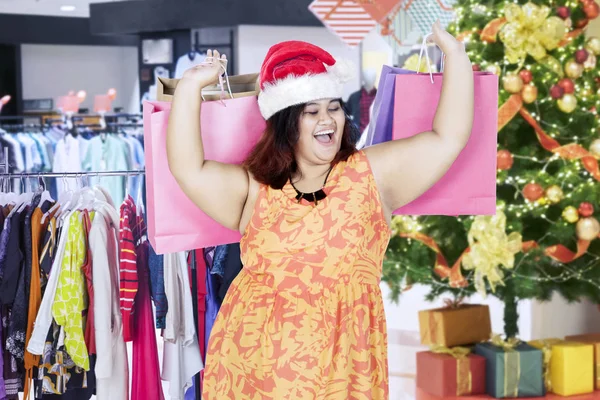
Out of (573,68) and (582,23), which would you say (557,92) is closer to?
(573,68)

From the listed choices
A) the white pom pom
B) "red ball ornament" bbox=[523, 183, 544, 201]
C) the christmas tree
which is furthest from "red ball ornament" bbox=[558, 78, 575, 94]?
the white pom pom

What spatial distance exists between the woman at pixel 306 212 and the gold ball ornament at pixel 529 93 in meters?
1.84

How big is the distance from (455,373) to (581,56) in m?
1.66

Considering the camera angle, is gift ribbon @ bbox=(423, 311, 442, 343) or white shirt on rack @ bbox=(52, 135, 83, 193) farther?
white shirt on rack @ bbox=(52, 135, 83, 193)

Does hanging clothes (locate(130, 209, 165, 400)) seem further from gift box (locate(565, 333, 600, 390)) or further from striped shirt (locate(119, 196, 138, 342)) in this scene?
gift box (locate(565, 333, 600, 390))

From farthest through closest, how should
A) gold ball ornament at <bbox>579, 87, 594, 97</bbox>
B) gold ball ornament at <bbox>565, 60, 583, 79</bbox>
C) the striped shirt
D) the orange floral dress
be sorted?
gold ball ornament at <bbox>579, 87, 594, 97</bbox> → gold ball ornament at <bbox>565, 60, 583, 79</bbox> → the striped shirt → the orange floral dress

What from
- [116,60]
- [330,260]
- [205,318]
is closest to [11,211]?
[205,318]

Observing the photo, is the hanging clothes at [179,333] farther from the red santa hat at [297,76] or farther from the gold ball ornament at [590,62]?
the gold ball ornament at [590,62]

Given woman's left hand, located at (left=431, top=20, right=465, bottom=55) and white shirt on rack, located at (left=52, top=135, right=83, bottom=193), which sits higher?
woman's left hand, located at (left=431, top=20, right=465, bottom=55)

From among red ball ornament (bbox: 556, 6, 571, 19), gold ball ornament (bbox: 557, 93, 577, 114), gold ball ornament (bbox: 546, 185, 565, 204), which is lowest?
gold ball ornament (bbox: 546, 185, 565, 204)

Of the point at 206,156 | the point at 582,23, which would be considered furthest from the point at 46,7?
the point at 206,156

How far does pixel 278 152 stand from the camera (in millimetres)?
2176

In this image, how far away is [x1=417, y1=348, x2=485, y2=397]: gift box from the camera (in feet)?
13.6

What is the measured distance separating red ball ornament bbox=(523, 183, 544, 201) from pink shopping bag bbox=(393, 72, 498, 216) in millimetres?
1577
